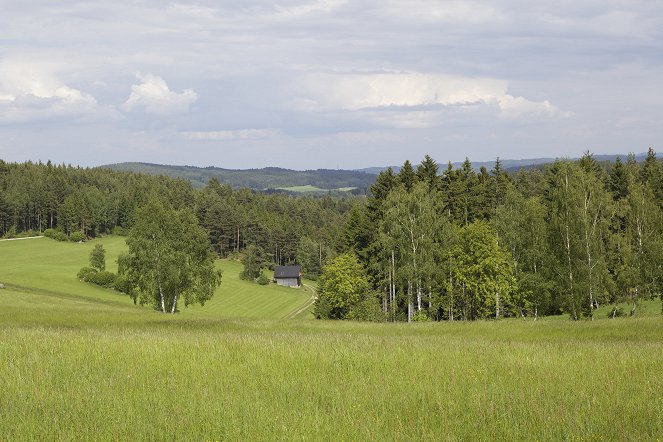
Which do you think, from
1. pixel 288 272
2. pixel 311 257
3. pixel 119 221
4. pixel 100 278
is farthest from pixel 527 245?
pixel 119 221

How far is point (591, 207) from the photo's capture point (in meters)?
43.1

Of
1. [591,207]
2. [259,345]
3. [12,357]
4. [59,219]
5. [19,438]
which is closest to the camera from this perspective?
[19,438]

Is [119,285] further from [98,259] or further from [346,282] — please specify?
[346,282]

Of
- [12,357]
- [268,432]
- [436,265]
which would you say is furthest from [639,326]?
[436,265]

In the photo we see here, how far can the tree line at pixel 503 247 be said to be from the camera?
43.1 meters

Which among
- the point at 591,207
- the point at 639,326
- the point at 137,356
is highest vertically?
the point at 591,207

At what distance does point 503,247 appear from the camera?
59094mm

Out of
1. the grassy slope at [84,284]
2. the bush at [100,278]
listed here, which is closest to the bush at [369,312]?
the grassy slope at [84,284]

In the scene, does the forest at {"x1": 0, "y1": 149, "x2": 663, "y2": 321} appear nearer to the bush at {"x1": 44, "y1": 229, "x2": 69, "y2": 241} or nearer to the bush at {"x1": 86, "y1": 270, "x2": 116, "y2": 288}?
the bush at {"x1": 86, "y1": 270, "x2": 116, "y2": 288}

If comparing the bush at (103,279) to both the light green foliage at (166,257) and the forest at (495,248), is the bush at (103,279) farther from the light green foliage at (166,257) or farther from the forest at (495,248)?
the light green foliage at (166,257)

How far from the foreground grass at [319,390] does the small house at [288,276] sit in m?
138

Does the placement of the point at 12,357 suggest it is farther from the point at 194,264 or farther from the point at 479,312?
the point at 479,312

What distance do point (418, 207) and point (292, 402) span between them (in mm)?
45200

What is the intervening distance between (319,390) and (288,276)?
480 ft
